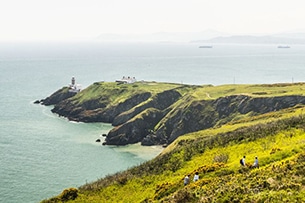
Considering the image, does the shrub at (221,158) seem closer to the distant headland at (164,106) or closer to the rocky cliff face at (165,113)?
the rocky cliff face at (165,113)

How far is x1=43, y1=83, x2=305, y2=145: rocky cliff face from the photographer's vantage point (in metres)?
100

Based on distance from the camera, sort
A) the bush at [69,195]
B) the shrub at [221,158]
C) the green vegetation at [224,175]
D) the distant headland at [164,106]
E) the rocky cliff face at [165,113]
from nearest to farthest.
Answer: the green vegetation at [224,175]
the shrub at [221,158]
the bush at [69,195]
the rocky cliff face at [165,113]
the distant headland at [164,106]

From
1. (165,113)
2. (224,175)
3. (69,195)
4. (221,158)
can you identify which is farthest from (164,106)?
(224,175)

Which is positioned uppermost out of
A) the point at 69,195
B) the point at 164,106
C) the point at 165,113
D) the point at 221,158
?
the point at 221,158

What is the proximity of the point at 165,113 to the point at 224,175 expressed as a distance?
280ft

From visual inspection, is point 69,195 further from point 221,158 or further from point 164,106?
point 164,106

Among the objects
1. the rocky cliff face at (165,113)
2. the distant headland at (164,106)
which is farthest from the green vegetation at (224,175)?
the distant headland at (164,106)

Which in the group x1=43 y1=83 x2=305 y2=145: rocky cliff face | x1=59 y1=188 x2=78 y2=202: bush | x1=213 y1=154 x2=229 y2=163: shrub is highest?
x1=213 y1=154 x2=229 y2=163: shrub

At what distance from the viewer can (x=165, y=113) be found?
120m

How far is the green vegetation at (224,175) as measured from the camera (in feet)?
87.1

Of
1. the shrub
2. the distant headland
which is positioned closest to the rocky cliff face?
the distant headland

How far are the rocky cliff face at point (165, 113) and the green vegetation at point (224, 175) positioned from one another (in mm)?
35953

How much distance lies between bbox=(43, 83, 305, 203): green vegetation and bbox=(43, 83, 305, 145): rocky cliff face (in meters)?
36.0

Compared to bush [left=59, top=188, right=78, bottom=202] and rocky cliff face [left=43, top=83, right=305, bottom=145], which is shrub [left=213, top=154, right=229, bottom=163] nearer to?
bush [left=59, top=188, right=78, bottom=202]
